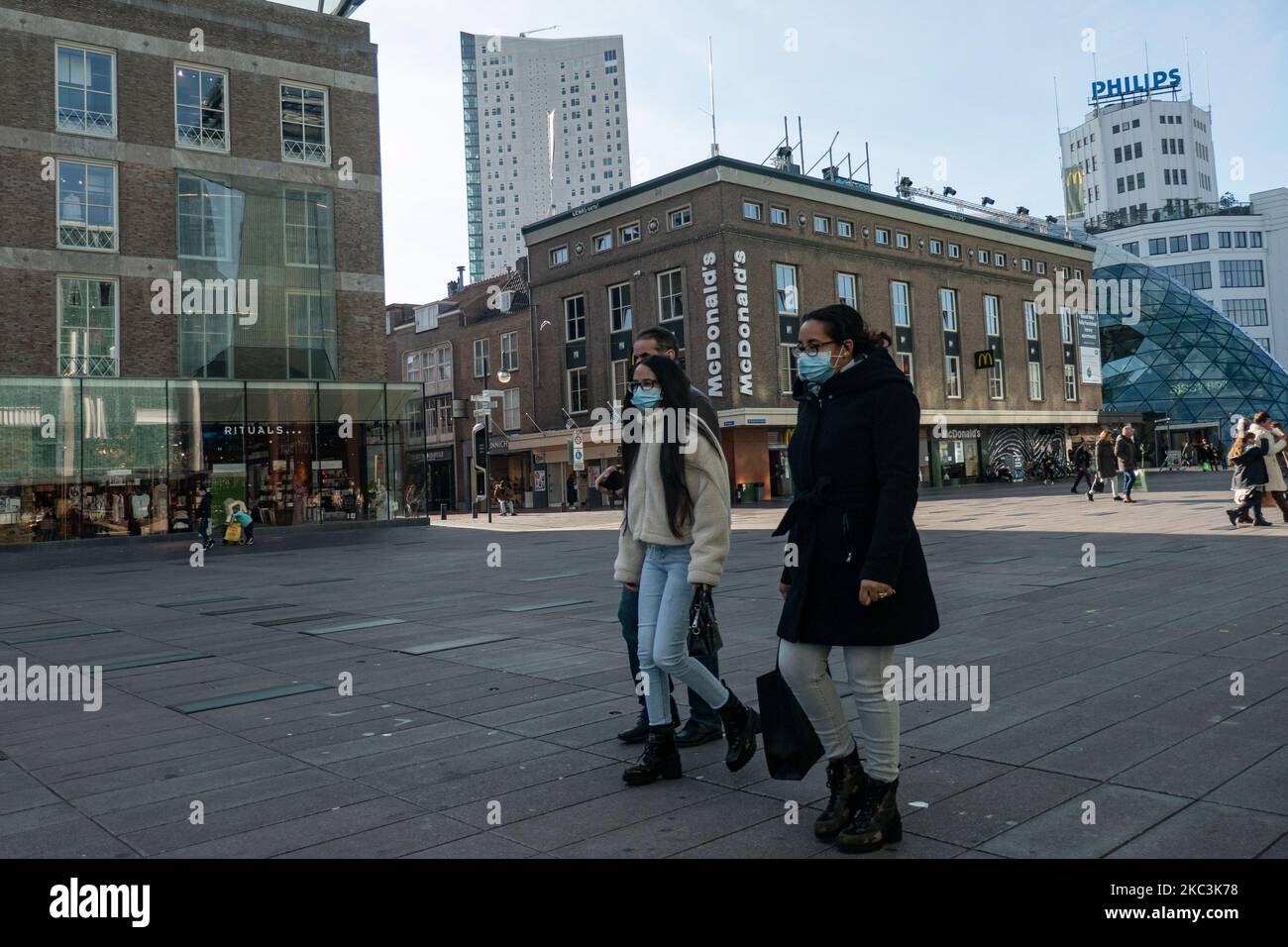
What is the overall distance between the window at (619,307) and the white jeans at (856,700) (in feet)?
140

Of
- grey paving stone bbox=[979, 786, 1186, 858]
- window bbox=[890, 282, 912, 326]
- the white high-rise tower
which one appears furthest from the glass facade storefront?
the white high-rise tower

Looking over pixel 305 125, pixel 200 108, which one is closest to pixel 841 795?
pixel 200 108

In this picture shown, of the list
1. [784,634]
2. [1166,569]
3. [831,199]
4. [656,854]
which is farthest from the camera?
[831,199]

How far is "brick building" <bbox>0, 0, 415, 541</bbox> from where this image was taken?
24.0 m

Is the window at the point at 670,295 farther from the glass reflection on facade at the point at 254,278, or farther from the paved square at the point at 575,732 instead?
the paved square at the point at 575,732

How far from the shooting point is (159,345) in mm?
25656

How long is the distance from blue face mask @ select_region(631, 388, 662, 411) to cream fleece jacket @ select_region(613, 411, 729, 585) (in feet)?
0.14

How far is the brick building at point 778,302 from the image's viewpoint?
137 feet

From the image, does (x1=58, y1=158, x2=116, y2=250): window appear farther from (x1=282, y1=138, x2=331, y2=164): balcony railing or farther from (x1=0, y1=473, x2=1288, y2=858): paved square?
(x1=0, y1=473, x2=1288, y2=858): paved square

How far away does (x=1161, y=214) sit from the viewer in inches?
4099
